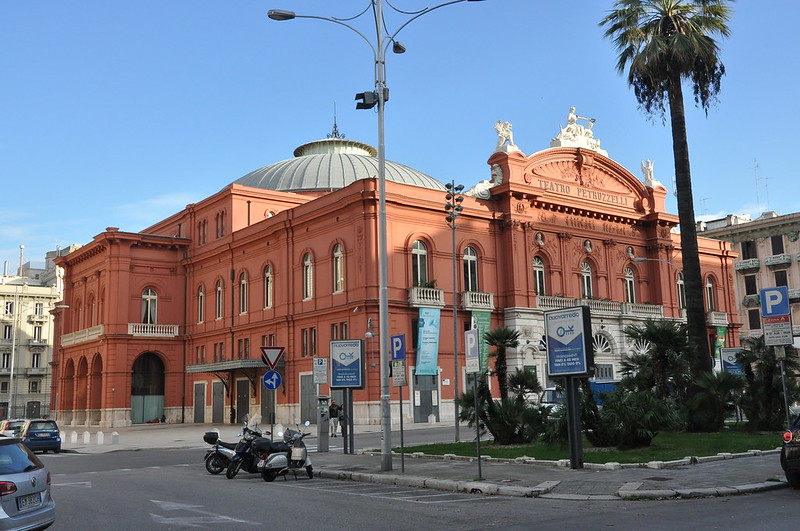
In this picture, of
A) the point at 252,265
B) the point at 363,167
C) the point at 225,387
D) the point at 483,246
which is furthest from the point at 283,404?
the point at 363,167

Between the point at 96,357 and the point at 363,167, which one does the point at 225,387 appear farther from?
the point at 363,167

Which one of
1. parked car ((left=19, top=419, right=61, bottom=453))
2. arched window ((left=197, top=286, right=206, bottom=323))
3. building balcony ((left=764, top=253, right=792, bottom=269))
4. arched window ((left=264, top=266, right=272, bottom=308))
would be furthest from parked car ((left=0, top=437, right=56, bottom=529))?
building balcony ((left=764, top=253, right=792, bottom=269))

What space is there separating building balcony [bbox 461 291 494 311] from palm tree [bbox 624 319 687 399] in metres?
18.6

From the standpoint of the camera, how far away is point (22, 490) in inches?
332

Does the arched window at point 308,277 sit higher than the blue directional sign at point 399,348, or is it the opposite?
the arched window at point 308,277

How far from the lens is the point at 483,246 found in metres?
42.9

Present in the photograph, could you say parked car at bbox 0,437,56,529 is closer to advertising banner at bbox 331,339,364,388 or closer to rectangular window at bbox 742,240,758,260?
advertising banner at bbox 331,339,364,388

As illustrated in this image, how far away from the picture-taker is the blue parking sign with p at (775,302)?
59.7 ft

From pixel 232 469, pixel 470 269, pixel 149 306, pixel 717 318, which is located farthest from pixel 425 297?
pixel 717 318

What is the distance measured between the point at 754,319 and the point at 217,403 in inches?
1915

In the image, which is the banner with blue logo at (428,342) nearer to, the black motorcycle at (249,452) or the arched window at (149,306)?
the black motorcycle at (249,452)

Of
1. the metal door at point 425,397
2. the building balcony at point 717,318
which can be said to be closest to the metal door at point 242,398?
the metal door at point 425,397

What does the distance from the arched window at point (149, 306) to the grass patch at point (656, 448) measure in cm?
3437

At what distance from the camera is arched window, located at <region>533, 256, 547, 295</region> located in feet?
146
